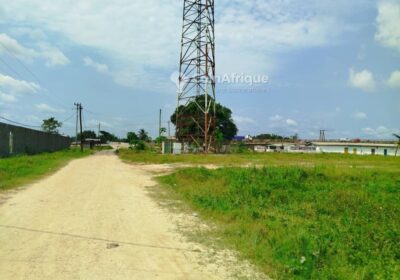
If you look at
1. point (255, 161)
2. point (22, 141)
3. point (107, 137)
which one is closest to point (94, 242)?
point (255, 161)

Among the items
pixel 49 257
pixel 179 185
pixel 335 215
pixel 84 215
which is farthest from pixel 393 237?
pixel 179 185

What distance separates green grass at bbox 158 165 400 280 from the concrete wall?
2190 cm

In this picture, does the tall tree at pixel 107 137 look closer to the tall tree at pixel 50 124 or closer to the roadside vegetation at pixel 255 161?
the tall tree at pixel 50 124

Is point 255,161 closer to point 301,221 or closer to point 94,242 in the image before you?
point 301,221

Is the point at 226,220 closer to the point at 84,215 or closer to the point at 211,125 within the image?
the point at 84,215

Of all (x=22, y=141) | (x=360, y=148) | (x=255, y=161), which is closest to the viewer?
(x=255, y=161)

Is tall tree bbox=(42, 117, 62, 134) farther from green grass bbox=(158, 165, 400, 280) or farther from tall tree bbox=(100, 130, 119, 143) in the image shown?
green grass bbox=(158, 165, 400, 280)

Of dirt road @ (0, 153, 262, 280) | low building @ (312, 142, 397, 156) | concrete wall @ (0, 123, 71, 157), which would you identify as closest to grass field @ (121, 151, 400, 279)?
dirt road @ (0, 153, 262, 280)

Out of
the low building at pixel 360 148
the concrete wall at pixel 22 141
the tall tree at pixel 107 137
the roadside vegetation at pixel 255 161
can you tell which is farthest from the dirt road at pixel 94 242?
the tall tree at pixel 107 137

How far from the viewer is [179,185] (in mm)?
15500

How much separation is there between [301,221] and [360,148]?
83.4 metres

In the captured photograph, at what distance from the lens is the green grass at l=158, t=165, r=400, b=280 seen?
5738mm

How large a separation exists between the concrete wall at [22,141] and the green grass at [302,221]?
21.9 m

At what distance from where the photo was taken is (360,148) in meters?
85.8
